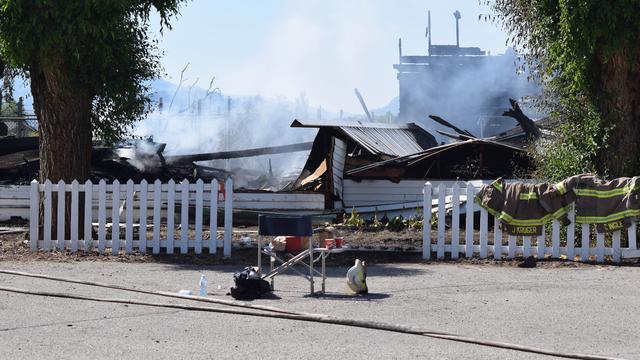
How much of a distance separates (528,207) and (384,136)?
473 inches

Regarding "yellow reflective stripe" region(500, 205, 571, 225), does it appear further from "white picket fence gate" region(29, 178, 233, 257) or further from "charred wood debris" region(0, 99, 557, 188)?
"charred wood debris" region(0, 99, 557, 188)

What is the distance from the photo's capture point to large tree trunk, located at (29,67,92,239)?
15.4 metres

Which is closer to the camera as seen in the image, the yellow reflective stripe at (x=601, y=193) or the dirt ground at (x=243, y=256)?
the yellow reflective stripe at (x=601, y=193)

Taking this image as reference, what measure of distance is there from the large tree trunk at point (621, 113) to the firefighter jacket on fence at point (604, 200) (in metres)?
1.11

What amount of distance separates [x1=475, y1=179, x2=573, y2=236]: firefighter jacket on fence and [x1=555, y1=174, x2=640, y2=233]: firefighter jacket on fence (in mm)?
176

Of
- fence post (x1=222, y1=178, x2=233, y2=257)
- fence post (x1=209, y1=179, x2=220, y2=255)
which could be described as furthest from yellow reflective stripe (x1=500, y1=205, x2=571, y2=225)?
fence post (x1=209, y1=179, x2=220, y2=255)

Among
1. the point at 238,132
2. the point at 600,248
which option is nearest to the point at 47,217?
the point at 600,248

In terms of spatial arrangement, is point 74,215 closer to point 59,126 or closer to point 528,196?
point 59,126

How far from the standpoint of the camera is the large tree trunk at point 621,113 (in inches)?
581

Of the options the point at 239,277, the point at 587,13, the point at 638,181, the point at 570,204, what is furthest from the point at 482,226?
the point at 239,277

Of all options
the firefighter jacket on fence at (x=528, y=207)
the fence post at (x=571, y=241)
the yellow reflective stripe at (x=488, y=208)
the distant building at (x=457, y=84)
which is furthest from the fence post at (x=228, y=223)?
the distant building at (x=457, y=84)

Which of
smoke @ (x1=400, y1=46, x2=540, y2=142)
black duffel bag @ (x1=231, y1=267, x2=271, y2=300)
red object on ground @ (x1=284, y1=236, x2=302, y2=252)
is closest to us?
black duffel bag @ (x1=231, y1=267, x2=271, y2=300)

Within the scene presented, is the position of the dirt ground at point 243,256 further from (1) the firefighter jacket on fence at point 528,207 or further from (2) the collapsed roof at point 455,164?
(2) the collapsed roof at point 455,164

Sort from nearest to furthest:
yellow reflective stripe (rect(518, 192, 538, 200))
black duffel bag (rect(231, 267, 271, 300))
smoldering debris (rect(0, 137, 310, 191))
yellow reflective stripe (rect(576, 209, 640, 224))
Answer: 1. black duffel bag (rect(231, 267, 271, 300))
2. yellow reflective stripe (rect(576, 209, 640, 224))
3. yellow reflective stripe (rect(518, 192, 538, 200))
4. smoldering debris (rect(0, 137, 310, 191))
